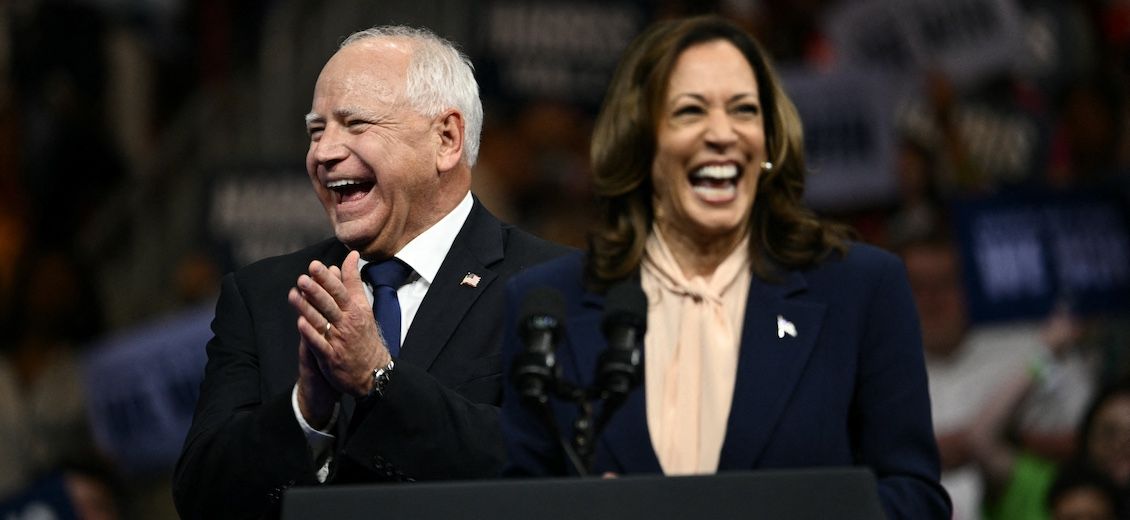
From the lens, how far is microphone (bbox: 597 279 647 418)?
2.38m

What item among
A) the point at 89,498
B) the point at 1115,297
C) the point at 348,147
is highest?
the point at 348,147

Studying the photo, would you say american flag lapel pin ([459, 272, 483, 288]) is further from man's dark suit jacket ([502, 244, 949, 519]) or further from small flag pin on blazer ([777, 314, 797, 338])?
small flag pin on blazer ([777, 314, 797, 338])

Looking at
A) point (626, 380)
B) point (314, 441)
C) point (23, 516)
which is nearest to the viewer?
point (626, 380)

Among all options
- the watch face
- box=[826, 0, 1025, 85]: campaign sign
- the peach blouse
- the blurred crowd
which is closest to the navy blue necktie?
the watch face

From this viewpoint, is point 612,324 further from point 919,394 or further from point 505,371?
point 919,394

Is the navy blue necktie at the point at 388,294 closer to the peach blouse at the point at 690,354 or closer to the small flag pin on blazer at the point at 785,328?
the peach blouse at the point at 690,354

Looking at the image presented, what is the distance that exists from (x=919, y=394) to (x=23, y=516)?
13.1 ft

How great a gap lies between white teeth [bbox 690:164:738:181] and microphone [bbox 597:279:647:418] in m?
0.52

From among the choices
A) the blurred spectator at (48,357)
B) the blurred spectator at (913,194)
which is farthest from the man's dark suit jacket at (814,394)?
the blurred spectator at (48,357)

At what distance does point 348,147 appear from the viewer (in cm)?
304

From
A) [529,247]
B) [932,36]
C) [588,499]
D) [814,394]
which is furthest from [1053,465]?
[588,499]

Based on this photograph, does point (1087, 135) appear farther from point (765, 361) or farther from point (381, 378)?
point (381, 378)

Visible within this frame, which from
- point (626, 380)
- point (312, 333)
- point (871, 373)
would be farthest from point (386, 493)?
point (871, 373)

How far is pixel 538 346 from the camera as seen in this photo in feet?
7.83
